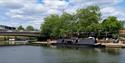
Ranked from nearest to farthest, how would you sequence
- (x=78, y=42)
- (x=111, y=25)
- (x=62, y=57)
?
(x=62, y=57), (x=78, y=42), (x=111, y=25)

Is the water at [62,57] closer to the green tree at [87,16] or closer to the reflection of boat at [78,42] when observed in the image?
the reflection of boat at [78,42]

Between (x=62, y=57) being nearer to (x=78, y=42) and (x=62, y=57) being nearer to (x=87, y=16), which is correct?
(x=78, y=42)

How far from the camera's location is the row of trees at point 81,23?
159 m

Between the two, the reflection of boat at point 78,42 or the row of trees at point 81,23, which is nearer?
the reflection of boat at point 78,42

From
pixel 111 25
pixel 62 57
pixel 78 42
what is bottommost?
pixel 62 57

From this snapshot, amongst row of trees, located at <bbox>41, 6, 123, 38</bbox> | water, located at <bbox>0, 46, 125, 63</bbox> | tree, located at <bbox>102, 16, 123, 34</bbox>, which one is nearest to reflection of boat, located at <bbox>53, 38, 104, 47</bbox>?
row of trees, located at <bbox>41, 6, 123, 38</bbox>

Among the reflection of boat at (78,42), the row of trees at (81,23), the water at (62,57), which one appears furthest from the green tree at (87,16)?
the water at (62,57)

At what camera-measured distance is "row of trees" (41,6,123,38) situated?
15900 centimetres

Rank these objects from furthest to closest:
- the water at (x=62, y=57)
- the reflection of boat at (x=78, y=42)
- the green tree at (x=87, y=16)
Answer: the green tree at (x=87, y=16)
the reflection of boat at (x=78, y=42)
the water at (x=62, y=57)

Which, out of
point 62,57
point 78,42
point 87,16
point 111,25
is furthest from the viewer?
point 111,25

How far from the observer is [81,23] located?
16100 centimetres

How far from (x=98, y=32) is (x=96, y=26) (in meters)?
9.08

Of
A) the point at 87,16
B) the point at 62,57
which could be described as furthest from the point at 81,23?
the point at 62,57

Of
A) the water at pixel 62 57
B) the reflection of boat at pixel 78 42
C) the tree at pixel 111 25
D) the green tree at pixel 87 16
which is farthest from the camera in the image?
the tree at pixel 111 25
